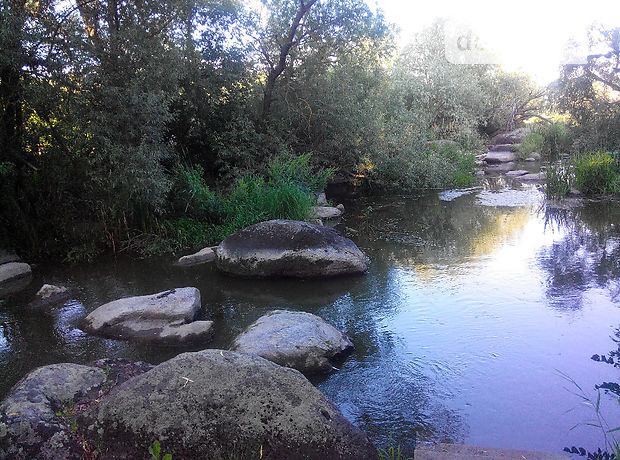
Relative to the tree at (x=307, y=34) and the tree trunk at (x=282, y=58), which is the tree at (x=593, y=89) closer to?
the tree at (x=307, y=34)

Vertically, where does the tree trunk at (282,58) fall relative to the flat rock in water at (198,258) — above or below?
above

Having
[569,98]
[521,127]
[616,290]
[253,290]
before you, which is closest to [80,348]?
[253,290]

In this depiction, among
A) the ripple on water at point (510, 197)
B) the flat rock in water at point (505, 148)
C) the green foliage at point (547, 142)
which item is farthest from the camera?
the flat rock in water at point (505, 148)

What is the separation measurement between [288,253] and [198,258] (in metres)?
1.98

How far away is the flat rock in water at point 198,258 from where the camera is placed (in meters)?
8.70

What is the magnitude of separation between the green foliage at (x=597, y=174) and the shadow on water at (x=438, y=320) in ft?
8.40

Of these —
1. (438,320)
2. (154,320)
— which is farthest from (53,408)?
(438,320)

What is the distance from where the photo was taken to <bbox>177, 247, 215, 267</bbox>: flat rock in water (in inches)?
342

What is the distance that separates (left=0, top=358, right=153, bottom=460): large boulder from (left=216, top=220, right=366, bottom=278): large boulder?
3849mm

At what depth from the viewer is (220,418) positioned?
2.92 m

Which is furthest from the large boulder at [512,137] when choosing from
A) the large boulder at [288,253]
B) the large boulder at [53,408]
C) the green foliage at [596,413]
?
the large boulder at [53,408]

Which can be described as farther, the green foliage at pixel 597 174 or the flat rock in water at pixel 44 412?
the green foliage at pixel 597 174

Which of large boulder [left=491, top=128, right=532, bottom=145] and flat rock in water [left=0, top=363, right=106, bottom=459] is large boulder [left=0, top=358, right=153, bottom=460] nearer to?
flat rock in water [left=0, top=363, right=106, bottom=459]

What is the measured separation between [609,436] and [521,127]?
94.0 feet
